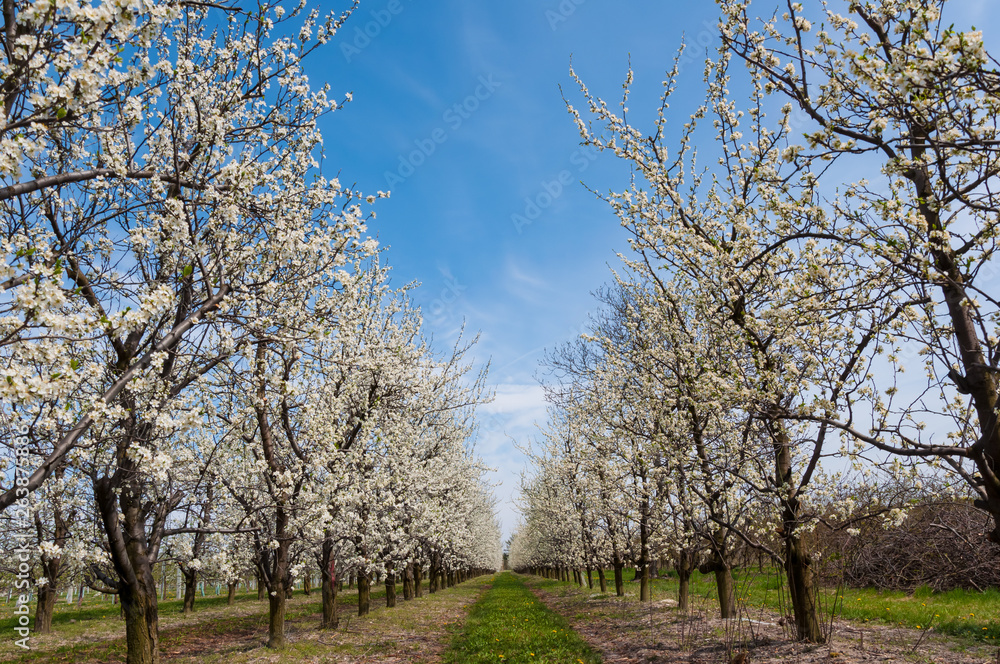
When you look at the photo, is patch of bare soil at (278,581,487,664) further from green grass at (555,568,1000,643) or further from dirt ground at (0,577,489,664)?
green grass at (555,568,1000,643)

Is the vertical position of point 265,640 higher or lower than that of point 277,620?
lower

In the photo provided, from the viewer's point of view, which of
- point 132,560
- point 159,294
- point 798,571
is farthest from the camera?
point 798,571

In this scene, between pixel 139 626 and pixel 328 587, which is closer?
pixel 139 626

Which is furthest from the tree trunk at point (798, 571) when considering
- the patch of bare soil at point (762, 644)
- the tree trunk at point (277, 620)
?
the tree trunk at point (277, 620)

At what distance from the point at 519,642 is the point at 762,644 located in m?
5.02

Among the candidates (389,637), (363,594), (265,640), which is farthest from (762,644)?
(363,594)

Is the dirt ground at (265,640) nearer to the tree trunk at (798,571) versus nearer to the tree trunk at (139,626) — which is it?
the tree trunk at (139,626)

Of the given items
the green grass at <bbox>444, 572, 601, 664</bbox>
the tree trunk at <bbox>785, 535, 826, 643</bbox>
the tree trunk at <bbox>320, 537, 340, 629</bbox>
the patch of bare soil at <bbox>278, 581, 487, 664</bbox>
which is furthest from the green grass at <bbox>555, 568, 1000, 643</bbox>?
the tree trunk at <bbox>320, 537, 340, 629</bbox>

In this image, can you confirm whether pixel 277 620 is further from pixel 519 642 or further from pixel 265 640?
pixel 519 642

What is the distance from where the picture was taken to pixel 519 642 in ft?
36.8

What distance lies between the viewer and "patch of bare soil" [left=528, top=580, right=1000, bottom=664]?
7543 millimetres

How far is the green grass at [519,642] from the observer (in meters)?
9.68

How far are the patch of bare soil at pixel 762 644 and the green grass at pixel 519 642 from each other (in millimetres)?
573

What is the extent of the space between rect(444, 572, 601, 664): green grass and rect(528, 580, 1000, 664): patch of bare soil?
57 cm
